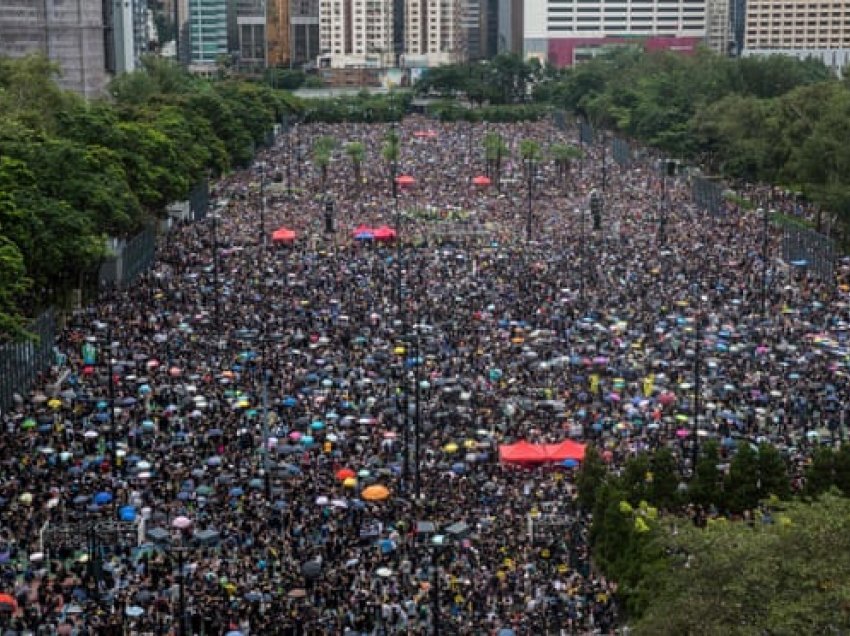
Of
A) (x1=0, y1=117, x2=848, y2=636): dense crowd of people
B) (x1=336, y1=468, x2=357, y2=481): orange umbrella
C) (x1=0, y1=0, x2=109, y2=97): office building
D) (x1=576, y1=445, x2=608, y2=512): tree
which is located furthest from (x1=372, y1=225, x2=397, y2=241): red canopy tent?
(x1=0, y1=0, x2=109, y2=97): office building

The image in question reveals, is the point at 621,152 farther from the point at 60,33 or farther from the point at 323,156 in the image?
the point at 60,33

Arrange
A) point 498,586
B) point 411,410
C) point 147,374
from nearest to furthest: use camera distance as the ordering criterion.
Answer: point 498,586 → point 411,410 → point 147,374

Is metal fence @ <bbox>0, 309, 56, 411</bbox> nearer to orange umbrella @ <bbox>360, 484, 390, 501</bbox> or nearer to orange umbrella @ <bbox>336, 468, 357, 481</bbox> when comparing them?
orange umbrella @ <bbox>336, 468, 357, 481</bbox>

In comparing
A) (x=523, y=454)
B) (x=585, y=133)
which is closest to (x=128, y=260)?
(x=523, y=454)

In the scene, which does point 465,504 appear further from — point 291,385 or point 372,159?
point 372,159

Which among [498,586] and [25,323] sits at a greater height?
[25,323]

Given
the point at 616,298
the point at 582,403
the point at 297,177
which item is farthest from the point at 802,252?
the point at 297,177

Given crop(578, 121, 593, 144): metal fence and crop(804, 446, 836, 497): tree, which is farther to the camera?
crop(578, 121, 593, 144): metal fence
